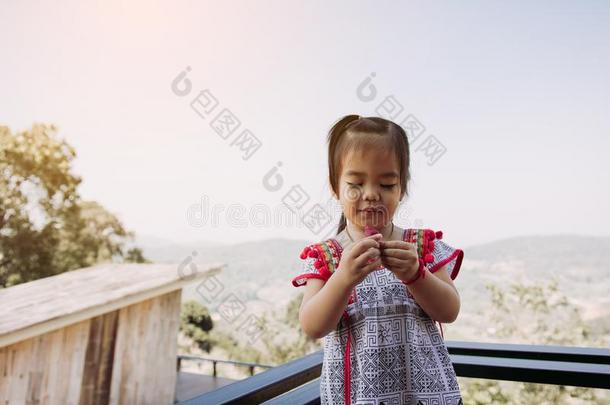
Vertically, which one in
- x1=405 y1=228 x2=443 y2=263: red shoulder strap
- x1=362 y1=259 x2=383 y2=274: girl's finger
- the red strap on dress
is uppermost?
x1=405 y1=228 x2=443 y2=263: red shoulder strap

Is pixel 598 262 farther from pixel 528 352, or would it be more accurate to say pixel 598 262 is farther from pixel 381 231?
pixel 381 231

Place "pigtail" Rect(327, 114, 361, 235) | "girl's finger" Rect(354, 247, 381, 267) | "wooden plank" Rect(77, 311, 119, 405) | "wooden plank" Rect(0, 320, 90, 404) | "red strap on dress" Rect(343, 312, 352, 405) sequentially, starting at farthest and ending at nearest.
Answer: "wooden plank" Rect(77, 311, 119, 405) < "wooden plank" Rect(0, 320, 90, 404) < "pigtail" Rect(327, 114, 361, 235) < "red strap on dress" Rect(343, 312, 352, 405) < "girl's finger" Rect(354, 247, 381, 267)

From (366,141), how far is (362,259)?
25 cm

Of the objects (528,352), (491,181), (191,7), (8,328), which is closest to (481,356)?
(528,352)

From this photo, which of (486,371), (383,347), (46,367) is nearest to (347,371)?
(383,347)

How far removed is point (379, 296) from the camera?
2.53 feet

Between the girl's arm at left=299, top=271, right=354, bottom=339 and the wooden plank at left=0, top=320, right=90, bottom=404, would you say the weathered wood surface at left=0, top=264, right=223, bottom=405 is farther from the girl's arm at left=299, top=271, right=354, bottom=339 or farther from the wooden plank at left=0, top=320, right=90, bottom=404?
the girl's arm at left=299, top=271, right=354, bottom=339

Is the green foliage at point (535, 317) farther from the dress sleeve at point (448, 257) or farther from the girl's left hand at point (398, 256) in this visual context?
the girl's left hand at point (398, 256)

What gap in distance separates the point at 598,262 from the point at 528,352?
6580 millimetres

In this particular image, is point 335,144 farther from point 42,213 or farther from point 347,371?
point 42,213

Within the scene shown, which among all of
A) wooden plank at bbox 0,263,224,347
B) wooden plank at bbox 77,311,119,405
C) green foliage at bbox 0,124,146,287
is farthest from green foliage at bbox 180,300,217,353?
wooden plank at bbox 77,311,119,405

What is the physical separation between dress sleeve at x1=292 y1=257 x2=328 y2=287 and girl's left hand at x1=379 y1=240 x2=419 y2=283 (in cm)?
15

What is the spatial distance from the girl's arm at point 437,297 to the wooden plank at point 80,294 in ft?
17.2

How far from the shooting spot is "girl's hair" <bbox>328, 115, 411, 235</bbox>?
81 cm
